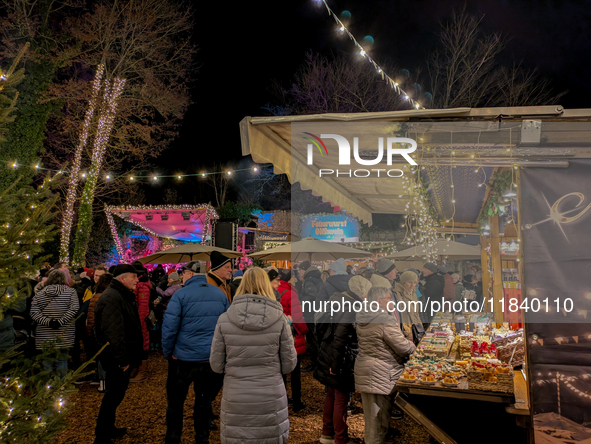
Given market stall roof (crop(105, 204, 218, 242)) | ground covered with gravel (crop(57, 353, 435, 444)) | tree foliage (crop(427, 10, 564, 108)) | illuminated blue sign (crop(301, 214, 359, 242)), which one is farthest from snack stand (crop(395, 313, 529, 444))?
illuminated blue sign (crop(301, 214, 359, 242))

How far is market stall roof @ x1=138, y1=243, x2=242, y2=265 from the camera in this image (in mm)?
8448

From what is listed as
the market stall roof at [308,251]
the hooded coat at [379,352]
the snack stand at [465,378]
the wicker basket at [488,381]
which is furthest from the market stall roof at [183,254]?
the wicker basket at [488,381]

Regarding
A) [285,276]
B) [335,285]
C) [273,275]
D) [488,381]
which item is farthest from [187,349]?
[488,381]

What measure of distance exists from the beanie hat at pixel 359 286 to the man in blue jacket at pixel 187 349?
1.40 meters

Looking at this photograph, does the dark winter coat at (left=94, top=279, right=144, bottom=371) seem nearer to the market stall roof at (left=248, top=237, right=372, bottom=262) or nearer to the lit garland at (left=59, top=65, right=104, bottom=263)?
the market stall roof at (left=248, top=237, right=372, bottom=262)

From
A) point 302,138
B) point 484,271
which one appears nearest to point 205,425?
point 302,138

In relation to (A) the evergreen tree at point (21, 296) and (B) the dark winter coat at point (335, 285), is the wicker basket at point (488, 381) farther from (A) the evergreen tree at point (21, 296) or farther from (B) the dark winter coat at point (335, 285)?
(A) the evergreen tree at point (21, 296)

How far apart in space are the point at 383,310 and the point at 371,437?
1165 mm

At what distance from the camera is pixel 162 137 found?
18.6m

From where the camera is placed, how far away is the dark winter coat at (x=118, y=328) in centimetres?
392

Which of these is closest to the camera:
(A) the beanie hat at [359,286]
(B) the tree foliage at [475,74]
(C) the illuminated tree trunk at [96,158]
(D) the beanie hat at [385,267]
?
(A) the beanie hat at [359,286]

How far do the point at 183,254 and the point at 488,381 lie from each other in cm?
790

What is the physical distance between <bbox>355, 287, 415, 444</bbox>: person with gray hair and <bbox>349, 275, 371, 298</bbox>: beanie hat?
1.09 feet

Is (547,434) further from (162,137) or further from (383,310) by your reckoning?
(162,137)
